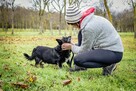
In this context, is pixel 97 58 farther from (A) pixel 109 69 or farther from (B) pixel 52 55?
(B) pixel 52 55

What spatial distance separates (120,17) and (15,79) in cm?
7697

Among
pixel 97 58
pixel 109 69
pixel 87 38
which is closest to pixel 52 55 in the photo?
pixel 109 69

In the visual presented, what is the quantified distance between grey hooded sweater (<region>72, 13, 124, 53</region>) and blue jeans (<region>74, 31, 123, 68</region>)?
0.09 metres

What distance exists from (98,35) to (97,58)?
504 mm

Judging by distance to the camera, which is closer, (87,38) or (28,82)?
(28,82)

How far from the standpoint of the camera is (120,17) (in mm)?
78000

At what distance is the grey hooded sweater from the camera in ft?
14.0

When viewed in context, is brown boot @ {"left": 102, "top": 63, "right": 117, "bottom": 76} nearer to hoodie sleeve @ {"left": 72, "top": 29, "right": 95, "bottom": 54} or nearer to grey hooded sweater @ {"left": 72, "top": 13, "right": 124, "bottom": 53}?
grey hooded sweater @ {"left": 72, "top": 13, "right": 124, "bottom": 53}

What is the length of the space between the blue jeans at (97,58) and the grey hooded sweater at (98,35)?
0.09 meters

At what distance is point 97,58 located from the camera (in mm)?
4594

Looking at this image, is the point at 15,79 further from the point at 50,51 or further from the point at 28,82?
the point at 50,51

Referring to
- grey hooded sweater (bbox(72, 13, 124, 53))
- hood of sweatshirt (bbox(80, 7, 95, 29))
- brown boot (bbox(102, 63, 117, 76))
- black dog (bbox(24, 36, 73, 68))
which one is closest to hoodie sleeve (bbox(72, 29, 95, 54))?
grey hooded sweater (bbox(72, 13, 124, 53))

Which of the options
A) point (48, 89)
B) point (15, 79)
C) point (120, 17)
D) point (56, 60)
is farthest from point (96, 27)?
point (120, 17)

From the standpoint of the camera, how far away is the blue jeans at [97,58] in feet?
15.0
